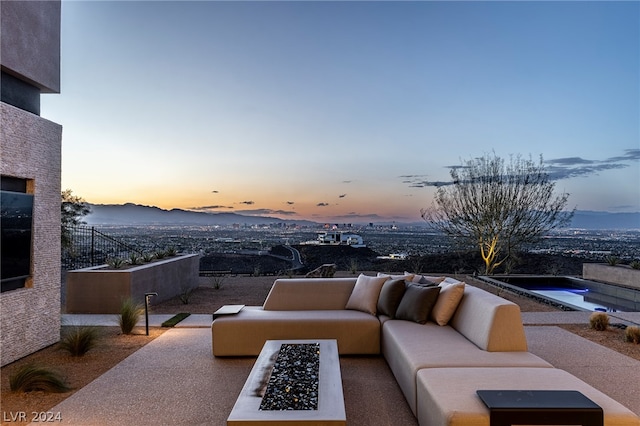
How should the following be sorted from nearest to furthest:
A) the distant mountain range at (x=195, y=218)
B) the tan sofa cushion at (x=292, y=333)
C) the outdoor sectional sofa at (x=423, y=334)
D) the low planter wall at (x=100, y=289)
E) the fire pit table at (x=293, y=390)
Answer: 1. the fire pit table at (x=293, y=390)
2. the outdoor sectional sofa at (x=423, y=334)
3. the tan sofa cushion at (x=292, y=333)
4. the low planter wall at (x=100, y=289)
5. the distant mountain range at (x=195, y=218)

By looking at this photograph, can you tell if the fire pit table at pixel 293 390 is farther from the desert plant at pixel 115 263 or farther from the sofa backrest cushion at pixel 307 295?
the desert plant at pixel 115 263

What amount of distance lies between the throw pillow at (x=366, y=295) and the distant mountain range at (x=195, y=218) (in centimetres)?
895

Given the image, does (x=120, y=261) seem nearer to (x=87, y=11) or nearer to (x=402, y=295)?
(x=87, y=11)

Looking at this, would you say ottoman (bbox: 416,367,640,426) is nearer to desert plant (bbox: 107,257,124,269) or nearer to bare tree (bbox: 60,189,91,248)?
desert plant (bbox: 107,257,124,269)

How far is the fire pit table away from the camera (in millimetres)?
2168

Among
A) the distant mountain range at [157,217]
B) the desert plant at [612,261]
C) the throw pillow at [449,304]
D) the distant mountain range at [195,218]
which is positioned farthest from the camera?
the distant mountain range at [195,218]

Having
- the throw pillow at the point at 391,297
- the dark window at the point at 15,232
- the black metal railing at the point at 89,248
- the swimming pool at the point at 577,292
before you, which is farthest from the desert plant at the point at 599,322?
the black metal railing at the point at 89,248

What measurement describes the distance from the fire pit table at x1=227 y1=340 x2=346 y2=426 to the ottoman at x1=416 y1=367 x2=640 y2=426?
576 mm

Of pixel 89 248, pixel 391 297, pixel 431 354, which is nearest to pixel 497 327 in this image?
pixel 431 354

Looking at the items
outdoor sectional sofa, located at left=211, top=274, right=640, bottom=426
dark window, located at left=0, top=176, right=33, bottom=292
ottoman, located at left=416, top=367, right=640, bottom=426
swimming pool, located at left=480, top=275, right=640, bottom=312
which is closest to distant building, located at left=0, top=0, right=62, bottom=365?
dark window, located at left=0, top=176, right=33, bottom=292

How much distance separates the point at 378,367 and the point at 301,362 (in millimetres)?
1325

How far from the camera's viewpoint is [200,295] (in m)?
8.77

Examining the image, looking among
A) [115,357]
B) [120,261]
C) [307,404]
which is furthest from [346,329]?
[120,261]

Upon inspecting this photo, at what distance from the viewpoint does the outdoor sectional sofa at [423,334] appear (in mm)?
2543
